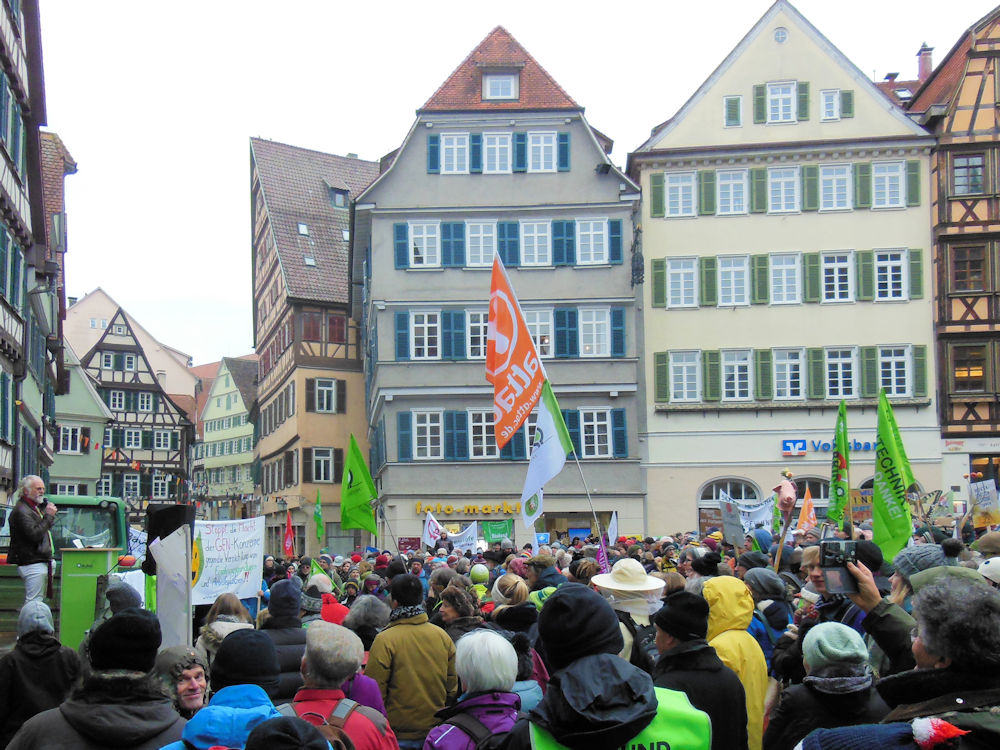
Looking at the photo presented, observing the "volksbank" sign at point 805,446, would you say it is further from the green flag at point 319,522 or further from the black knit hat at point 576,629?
the black knit hat at point 576,629

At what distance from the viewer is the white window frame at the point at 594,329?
33812mm

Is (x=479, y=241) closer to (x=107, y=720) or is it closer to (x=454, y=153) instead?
(x=454, y=153)

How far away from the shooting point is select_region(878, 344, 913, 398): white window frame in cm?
3344

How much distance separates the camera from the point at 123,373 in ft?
218

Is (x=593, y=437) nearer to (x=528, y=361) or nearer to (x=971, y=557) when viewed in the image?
(x=528, y=361)

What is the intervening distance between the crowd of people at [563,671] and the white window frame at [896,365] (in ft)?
87.8

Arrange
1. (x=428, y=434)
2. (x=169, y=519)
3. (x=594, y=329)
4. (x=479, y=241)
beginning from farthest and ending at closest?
1. (x=479, y=241)
2. (x=594, y=329)
3. (x=428, y=434)
4. (x=169, y=519)

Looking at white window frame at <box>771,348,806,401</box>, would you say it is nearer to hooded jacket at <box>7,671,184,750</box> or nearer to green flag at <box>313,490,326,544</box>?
green flag at <box>313,490,326,544</box>

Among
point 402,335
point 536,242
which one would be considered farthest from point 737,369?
point 402,335

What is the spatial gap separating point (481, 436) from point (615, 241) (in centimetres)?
710

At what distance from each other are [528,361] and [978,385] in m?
25.3

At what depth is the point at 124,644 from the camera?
12.8ft

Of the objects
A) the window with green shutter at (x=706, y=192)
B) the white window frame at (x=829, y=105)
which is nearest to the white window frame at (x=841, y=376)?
the window with green shutter at (x=706, y=192)

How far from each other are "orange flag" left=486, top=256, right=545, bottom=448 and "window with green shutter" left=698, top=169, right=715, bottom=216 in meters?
22.6
